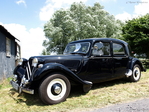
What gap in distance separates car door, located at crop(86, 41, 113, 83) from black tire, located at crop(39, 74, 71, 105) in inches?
36.0

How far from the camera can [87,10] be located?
25047 mm

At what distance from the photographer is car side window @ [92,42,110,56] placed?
436 cm

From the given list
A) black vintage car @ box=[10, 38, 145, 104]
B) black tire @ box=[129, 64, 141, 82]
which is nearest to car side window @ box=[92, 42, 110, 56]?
black vintage car @ box=[10, 38, 145, 104]

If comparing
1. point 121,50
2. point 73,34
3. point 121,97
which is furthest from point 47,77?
point 73,34

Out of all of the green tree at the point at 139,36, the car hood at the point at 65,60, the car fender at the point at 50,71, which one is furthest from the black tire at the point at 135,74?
the green tree at the point at 139,36

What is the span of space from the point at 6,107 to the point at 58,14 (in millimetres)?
22711

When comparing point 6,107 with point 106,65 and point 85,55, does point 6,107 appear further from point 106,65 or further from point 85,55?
point 106,65

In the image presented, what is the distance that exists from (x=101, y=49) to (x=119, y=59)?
90 cm

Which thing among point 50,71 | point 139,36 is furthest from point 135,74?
point 139,36

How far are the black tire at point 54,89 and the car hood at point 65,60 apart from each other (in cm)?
48

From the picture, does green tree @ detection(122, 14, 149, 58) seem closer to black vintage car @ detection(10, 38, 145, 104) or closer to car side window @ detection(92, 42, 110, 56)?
black vintage car @ detection(10, 38, 145, 104)

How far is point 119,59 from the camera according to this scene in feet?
16.3

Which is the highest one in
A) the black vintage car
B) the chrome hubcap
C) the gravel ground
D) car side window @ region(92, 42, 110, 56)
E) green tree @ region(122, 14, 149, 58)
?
green tree @ region(122, 14, 149, 58)

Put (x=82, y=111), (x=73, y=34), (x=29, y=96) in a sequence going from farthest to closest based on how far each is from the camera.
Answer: (x=73, y=34) → (x=29, y=96) → (x=82, y=111)
